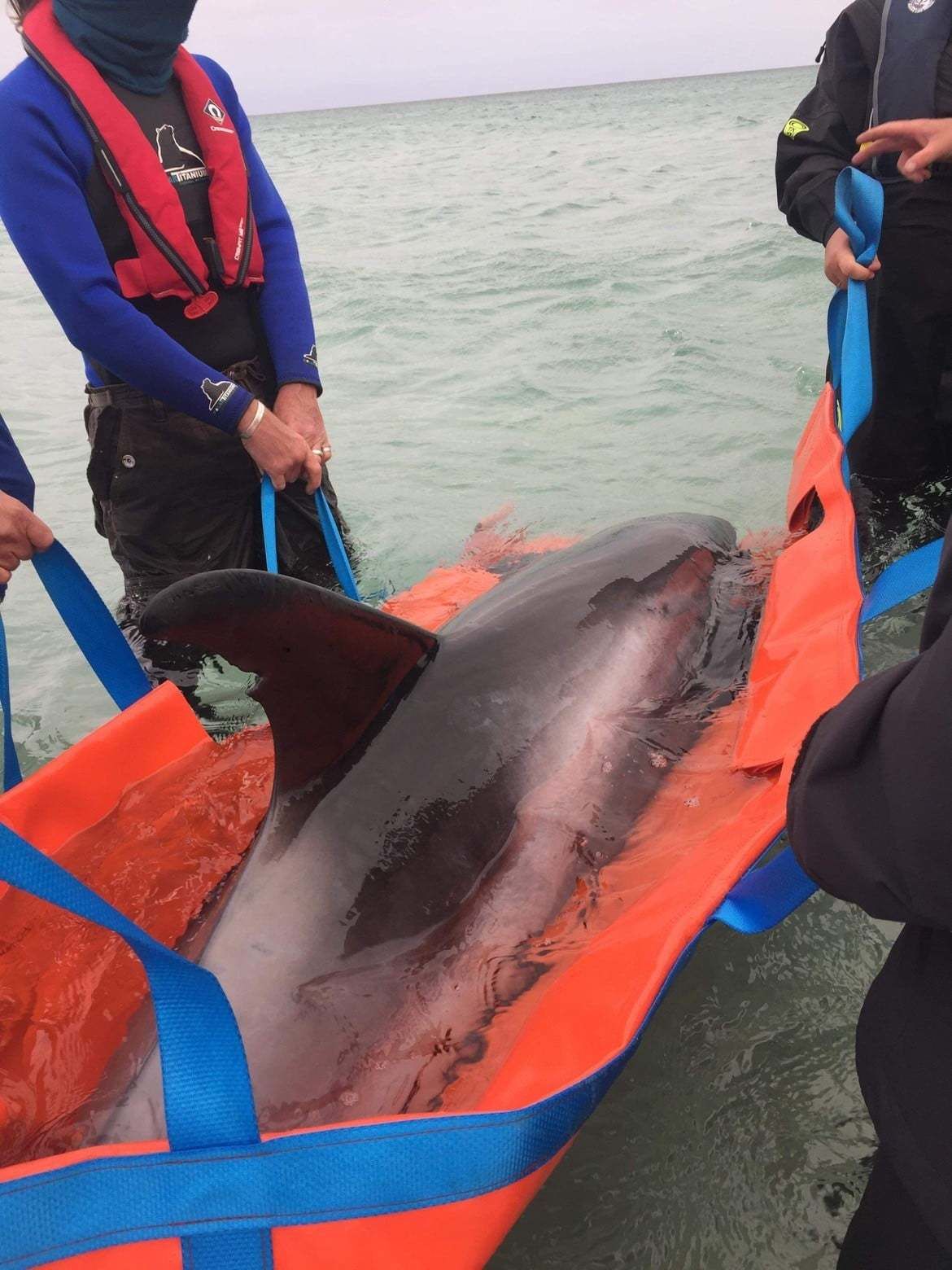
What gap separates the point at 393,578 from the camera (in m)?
6.35

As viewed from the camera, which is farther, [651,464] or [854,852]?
[651,464]

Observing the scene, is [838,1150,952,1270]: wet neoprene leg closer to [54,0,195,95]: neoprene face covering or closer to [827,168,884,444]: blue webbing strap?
[827,168,884,444]: blue webbing strap

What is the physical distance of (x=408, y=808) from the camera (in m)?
2.75

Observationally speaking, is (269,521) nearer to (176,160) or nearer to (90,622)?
(90,622)

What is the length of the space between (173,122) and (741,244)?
12.6 m

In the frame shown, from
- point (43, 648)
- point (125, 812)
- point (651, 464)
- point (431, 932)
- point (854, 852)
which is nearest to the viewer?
point (854, 852)

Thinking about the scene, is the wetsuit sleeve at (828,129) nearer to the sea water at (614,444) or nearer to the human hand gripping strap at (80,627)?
the sea water at (614,444)

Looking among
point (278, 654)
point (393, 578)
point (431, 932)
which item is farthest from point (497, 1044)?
point (393, 578)

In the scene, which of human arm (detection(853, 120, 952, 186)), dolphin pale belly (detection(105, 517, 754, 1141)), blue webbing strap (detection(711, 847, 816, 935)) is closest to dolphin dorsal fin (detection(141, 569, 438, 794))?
dolphin pale belly (detection(105, 517, 754, 1141))

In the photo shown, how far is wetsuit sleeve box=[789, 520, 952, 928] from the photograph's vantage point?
48.1 inches

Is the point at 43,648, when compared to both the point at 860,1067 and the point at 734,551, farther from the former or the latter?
the point at 860,1067

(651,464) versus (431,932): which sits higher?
(431,932)

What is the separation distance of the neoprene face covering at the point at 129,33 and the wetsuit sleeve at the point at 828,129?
266 centimetres

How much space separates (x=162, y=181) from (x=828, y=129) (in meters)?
2.90
